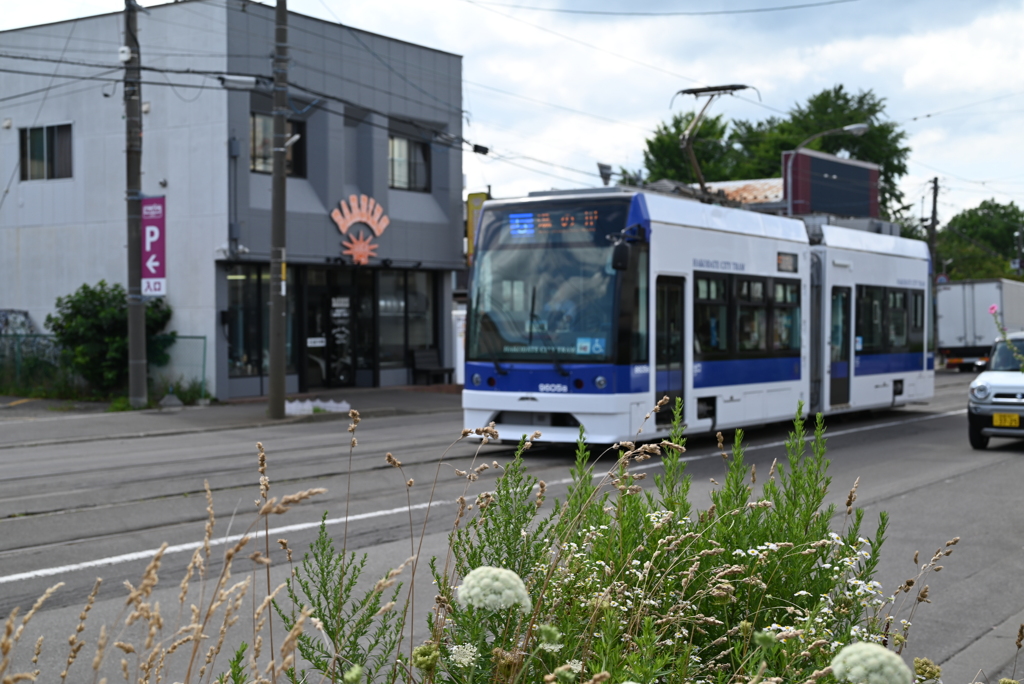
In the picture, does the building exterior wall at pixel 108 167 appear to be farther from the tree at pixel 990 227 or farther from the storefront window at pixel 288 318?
the tree at pixel 990 227

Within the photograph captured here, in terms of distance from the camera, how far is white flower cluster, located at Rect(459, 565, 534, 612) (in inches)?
94.4

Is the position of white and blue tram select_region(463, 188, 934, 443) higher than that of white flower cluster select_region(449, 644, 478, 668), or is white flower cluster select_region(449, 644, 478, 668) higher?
white and blue tram select_region(463, 188, 934, 443)

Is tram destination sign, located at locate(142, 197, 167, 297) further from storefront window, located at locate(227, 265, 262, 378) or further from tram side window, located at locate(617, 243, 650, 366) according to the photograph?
tram side window, located at locate(617, 243, 650, 366)

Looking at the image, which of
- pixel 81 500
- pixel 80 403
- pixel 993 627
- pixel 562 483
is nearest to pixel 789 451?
pixel 993 627

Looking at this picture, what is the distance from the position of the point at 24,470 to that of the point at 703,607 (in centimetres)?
1077

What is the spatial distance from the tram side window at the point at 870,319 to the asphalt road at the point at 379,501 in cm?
157

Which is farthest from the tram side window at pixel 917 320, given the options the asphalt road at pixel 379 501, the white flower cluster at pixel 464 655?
the white flower cluster at pixel 464 655

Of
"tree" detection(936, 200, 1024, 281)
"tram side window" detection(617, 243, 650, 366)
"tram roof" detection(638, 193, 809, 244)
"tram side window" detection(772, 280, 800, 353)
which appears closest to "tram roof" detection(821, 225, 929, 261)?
"tram roof" detection(638, 193, 809, 244)

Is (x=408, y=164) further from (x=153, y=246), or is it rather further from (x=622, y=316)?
(x=622, y=316)

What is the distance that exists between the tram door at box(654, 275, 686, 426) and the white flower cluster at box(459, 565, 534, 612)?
10.9 metres

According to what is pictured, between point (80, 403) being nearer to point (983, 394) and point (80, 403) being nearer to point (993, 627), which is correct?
point (983, 394)

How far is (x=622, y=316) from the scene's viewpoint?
12.8 metres

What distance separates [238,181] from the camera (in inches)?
922

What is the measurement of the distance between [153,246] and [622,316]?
Answer: 11673 mm
